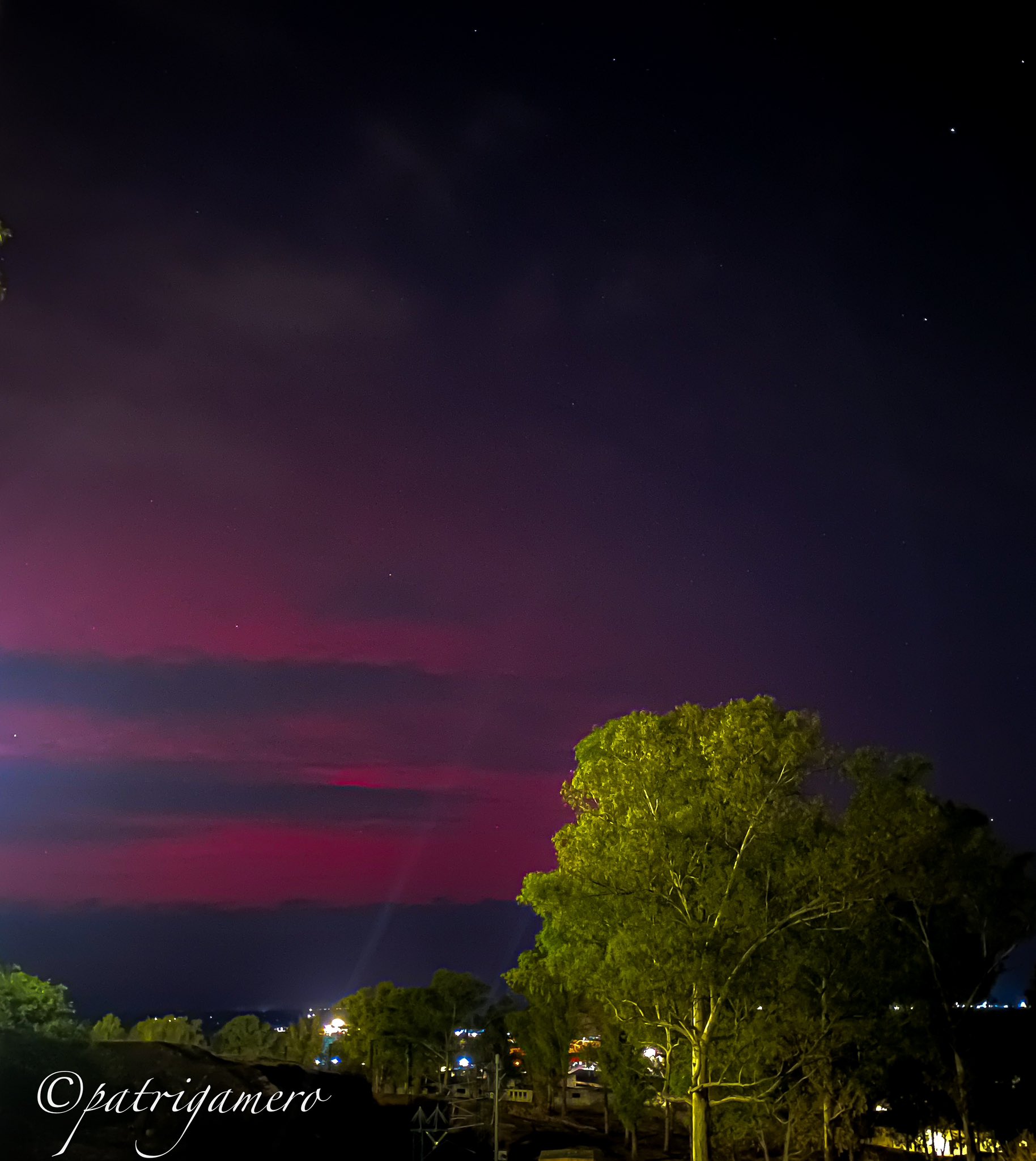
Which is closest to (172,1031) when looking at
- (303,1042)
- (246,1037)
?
(246,1037)

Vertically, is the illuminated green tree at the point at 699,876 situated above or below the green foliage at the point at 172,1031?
above

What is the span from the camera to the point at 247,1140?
117 feet

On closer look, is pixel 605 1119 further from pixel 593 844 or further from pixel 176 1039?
pixel 593 844

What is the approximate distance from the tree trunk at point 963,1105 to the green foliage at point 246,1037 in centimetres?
3794

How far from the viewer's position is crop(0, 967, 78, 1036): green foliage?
28938 millimetres

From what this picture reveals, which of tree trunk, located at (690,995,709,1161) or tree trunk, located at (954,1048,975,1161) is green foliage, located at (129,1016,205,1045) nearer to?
tree trunk, located at (690,995,709,1161)

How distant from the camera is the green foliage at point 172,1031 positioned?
54.7m

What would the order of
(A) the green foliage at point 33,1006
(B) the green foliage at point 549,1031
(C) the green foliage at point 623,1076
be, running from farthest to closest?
(B) the green foliage at point 549,1031 < (C) the green foliage at point 623,1076 < (A) the green foliage at point 33,1006

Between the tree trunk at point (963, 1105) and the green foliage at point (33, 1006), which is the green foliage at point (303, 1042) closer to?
the green foliage at point (33, 1006)

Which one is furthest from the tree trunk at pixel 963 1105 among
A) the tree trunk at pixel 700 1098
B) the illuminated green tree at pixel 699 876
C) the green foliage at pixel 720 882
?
the tree trunk at pixel 700 1098

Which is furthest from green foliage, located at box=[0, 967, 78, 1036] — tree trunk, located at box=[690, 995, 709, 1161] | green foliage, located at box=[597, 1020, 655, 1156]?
green foliage, located at box=[597, 1020, 655, 1156]

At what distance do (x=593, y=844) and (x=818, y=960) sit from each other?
7.83 m

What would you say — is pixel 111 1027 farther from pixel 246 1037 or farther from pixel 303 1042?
pixel 303 1042

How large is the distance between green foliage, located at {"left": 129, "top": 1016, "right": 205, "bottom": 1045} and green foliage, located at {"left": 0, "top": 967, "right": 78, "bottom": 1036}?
24.7 m
